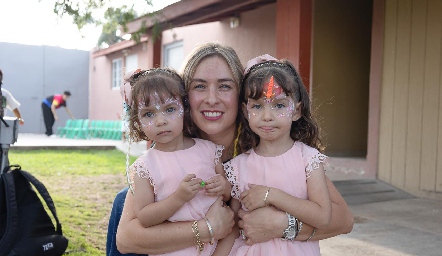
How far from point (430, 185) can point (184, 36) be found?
8.80m

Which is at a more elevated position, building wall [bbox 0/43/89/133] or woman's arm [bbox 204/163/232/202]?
building wall [bbox 0/43/89/133]

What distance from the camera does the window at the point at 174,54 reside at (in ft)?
47.6

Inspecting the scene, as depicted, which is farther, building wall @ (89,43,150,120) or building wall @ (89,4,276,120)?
building wall @ (89,43,150,120)

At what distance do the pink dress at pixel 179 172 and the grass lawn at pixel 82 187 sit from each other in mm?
2801

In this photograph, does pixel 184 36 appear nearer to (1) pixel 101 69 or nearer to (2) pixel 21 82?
(1) pixel 101 69

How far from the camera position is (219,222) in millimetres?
1990

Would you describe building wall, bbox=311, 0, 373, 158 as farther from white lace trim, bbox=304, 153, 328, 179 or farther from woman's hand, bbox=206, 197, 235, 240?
woman's hand, bbox=206, 197, 235, 240

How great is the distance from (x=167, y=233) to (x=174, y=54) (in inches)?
523

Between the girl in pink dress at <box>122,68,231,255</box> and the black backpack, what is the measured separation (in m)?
1.70

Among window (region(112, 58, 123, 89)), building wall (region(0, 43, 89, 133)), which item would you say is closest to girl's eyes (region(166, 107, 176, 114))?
window (region(112, 58, 123, 89))

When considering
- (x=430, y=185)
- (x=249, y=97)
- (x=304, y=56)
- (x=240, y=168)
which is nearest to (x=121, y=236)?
(x=240, y=168)

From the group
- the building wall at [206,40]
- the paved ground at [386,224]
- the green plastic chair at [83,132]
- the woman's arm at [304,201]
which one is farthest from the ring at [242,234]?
the green plastic chair at [83,132]

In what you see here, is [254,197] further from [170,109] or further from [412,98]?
[412,98]

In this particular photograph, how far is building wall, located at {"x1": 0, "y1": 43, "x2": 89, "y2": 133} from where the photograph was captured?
76.2ft
